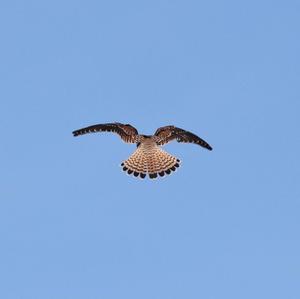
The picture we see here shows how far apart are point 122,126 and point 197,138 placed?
2796 mm

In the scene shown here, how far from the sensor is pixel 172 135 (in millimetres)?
32469

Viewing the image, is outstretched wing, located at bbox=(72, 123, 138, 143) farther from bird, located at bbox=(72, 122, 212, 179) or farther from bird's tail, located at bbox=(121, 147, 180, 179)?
bird's tail, located at bbox=(121, 147, 180, 179)

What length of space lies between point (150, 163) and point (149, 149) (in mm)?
549

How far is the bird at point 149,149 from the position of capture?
31.9 meters

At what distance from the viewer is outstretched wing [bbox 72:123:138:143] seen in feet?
104

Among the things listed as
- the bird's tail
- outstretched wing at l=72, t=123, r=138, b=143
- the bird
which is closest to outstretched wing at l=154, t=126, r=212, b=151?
the bird

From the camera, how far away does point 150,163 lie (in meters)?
32.1

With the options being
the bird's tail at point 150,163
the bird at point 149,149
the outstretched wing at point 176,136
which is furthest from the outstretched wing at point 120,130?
the outstretched wing at point 176,136

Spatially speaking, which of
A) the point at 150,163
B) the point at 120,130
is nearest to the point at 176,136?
the point at 150,163

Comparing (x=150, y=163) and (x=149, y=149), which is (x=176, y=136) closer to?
(x=149, y=149)

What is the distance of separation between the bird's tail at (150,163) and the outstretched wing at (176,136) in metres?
0.44

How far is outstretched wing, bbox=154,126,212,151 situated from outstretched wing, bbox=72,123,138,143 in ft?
2.81

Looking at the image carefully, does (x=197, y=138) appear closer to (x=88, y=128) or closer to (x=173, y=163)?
(x=173, y=163)

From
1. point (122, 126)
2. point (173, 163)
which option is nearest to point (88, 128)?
point (122, 126)
